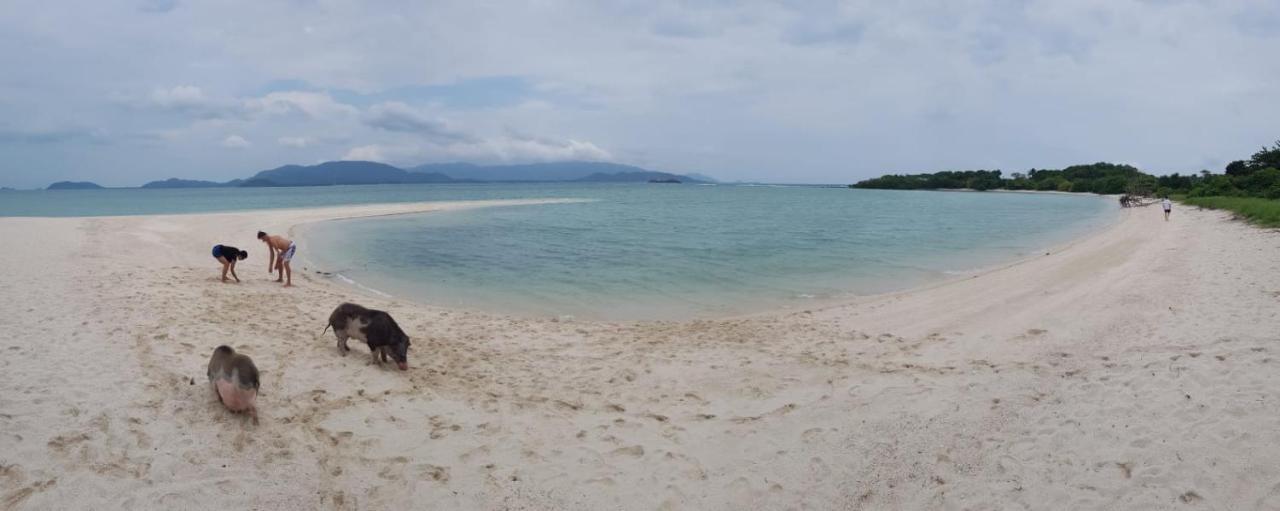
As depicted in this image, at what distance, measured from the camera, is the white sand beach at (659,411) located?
472 cm

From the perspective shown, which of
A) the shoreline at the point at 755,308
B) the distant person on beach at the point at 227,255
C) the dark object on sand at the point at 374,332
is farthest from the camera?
the distant person on beach at the point at 227,255

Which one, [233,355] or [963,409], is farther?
[963,409]

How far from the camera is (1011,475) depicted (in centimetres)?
488

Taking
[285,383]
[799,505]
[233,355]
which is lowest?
[799,505]

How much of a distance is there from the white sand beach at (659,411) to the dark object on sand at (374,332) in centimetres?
31

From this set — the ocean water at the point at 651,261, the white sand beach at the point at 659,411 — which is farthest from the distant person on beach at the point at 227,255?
the ocean water at the point at 651,261

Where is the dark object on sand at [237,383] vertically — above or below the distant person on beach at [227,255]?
below

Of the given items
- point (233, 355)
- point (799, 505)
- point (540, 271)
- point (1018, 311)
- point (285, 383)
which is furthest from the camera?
point (540, 271)

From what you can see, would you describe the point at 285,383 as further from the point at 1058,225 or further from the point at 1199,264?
the point at 1058,225

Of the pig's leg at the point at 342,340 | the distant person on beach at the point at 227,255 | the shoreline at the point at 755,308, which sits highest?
the distant person on beach at the point at 227,255

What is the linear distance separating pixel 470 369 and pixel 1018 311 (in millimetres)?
9491

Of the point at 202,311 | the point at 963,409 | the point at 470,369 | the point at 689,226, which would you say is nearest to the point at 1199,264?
the point at 963,409

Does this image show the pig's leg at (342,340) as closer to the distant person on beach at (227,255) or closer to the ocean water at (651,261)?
the ocean water at (651,261)

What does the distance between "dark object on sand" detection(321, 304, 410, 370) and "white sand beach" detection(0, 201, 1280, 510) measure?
0.31 meters
